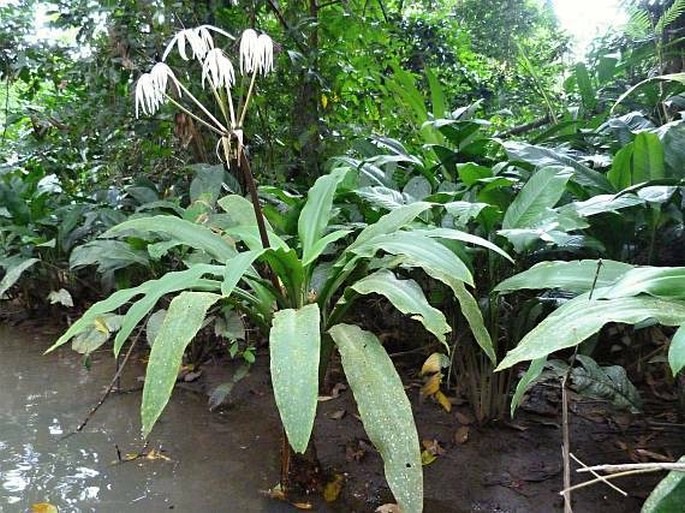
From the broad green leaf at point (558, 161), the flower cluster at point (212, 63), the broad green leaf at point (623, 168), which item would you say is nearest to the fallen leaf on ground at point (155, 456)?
the flower cluster at point (212, 63)

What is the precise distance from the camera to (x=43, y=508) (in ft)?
3.64

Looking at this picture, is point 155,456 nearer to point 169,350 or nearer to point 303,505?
point 303,505

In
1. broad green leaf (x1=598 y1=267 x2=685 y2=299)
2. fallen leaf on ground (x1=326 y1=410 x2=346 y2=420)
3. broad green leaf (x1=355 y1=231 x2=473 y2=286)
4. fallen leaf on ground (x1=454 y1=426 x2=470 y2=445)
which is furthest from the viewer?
fallen leaf on ground (x1=326 y1=410 x2=346 y2=420)

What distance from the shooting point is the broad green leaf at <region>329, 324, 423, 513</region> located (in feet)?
2.59

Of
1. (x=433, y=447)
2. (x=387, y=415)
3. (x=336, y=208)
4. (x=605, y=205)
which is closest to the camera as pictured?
(x=387, y=415)

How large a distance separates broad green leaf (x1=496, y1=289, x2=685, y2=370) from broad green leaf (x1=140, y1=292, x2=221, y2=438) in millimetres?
508

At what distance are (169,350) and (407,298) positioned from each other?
1.37 ft

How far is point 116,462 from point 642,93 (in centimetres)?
222

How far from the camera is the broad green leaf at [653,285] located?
2.39 feet

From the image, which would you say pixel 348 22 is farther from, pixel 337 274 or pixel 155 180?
pixel 337 274

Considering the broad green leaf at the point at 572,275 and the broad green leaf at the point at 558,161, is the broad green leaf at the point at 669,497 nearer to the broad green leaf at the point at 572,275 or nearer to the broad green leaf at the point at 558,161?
the broad green leaf at the point at 572,275

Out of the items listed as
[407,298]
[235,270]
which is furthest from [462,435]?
[235,270]

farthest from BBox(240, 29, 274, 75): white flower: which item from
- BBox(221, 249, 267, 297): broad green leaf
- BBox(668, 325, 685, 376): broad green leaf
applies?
BBox(668, 325, 685, 376): broad green leaf

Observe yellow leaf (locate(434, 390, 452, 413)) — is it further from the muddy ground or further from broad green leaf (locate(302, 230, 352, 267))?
broad green leaf (locate(302, 230, 352, 267))
